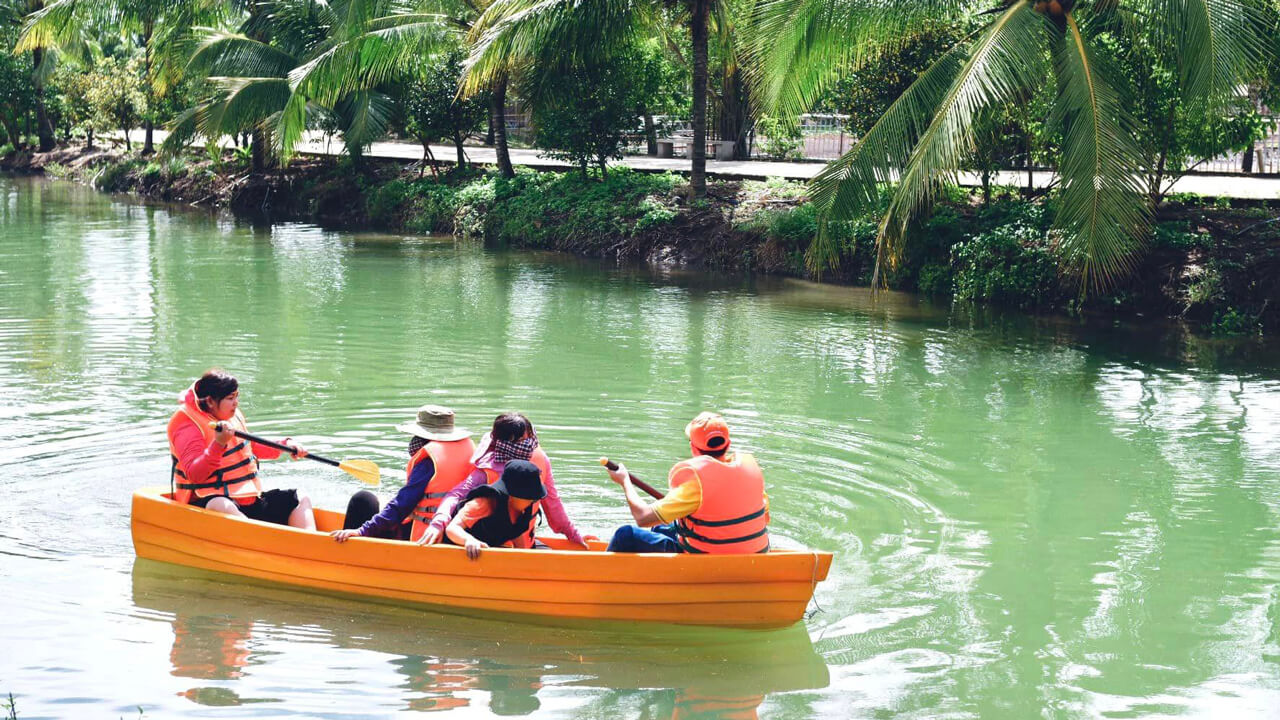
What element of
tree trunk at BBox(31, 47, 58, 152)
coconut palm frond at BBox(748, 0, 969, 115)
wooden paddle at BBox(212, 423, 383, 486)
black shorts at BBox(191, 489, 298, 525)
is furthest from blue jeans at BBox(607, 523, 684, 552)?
tree trunk at BBox(31, 47, 58, 152)

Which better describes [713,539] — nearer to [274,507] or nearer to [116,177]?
[274,507]

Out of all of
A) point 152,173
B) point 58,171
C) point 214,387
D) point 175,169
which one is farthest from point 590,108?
point 58,171

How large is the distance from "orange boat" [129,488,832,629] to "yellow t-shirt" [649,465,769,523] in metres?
0.33

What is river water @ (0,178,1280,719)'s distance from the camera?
6.93 metres

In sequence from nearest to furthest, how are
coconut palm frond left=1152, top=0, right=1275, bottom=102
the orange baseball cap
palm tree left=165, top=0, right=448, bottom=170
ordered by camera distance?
the orange baseball cap, coconut palm frond left=1152, top=0, right=1275, bottom=102, palm tree left=165, top=0, right=448, bottom=170

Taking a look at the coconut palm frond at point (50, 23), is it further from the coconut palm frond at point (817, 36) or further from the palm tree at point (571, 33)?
the coconut palm frond at point (817, 36)

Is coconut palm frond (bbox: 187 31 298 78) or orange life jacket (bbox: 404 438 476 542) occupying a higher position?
coconut palm frond (bbox: 187 31 298 78)

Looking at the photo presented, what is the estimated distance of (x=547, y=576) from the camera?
301 inches

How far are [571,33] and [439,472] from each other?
15482 millimetres

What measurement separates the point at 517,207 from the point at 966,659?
2049cm

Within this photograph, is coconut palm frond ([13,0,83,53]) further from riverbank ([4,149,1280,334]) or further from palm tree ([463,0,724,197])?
palm tree ([463,0,724,197])

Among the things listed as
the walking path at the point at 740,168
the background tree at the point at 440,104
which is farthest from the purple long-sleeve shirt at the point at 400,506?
the background tree at the point at 440,104

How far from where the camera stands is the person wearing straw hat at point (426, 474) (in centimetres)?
783

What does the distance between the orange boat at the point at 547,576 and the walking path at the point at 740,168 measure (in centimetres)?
1405
